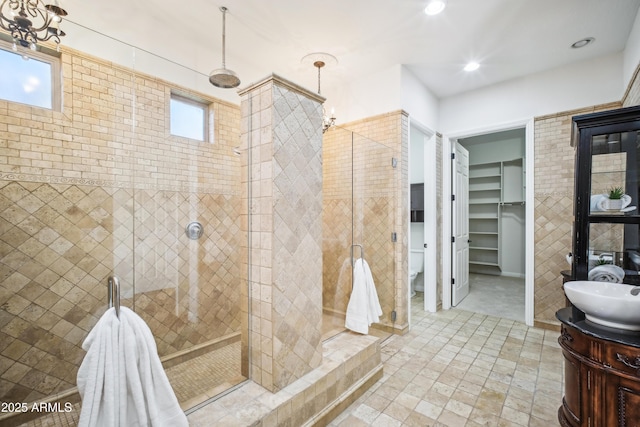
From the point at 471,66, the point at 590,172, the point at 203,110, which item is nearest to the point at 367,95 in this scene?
the point at 471,66

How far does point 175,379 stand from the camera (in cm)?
186

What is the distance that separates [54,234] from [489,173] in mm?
6912

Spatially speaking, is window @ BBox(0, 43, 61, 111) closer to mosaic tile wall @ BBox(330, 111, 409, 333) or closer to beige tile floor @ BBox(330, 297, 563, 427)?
mosaic tile wall @ BBox(330, 111, 409, 333)

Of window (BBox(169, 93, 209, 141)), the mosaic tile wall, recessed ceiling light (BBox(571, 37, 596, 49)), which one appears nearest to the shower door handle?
window (BBox(169, 93, 209, 141))

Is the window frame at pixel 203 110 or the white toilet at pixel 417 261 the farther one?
the white toilet at pixel 417 261

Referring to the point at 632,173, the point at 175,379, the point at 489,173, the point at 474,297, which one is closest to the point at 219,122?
the point at 175,379

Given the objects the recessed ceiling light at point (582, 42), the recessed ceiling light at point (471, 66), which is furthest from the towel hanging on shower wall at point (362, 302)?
the recessed ceiling light at point (582, 42)

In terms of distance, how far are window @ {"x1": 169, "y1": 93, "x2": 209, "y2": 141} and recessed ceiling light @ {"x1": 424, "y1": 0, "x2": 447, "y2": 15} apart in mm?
2075

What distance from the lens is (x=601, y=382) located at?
1396 mm

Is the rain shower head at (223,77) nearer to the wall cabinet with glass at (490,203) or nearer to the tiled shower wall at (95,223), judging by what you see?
the tiled shower wall at (95,223)

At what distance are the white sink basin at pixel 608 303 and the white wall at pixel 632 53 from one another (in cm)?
199

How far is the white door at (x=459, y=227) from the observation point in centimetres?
402

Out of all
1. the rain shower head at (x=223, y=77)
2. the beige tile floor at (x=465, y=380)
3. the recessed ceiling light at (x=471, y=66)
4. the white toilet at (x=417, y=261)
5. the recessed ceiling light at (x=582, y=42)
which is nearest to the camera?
the beige tile floor at (x=465, y=380)

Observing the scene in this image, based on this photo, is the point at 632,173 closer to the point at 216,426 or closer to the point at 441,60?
the point at 441,60
